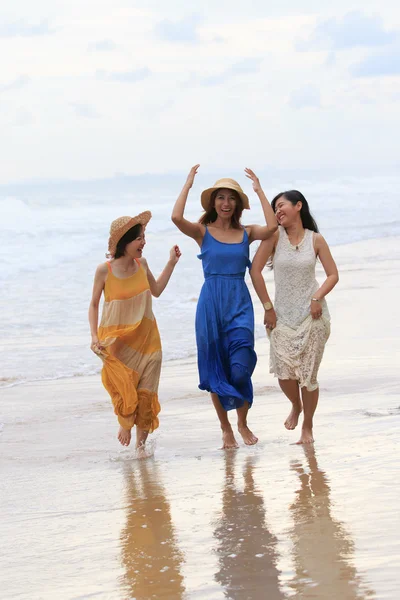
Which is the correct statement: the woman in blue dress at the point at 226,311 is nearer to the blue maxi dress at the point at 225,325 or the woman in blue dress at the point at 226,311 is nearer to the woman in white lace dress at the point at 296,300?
the blue maxi dress at the point at 225,325

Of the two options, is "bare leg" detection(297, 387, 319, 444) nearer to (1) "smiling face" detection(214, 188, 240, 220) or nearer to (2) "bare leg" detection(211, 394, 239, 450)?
(2) "bare leg" detection(211, 394, 239, 450)

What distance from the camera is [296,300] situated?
6.26 meters

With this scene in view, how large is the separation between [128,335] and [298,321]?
3.53 ft

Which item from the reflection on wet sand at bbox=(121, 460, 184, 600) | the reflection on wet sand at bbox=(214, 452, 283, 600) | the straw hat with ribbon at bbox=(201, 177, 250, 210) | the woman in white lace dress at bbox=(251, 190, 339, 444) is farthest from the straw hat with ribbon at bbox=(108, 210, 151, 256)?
the reflection on wet sand at bbox=(214, 452, 283, 600)

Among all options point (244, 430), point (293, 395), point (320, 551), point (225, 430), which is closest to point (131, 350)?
point (225, 430)

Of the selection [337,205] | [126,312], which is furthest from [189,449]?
[337,205]

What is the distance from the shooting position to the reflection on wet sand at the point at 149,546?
356cm

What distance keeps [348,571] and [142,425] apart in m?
2.92

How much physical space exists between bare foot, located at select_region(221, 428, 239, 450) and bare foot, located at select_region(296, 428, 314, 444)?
0.40 m

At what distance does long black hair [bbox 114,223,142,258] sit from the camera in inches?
247

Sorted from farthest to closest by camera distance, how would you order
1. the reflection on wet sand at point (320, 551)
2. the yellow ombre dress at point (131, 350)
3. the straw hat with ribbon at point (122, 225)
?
1. the yellow ombre dress at point (131, 350)
2. the straw hat with ribbon at point (122, 225)
3. the reflection on wet sand at point (320, 551)

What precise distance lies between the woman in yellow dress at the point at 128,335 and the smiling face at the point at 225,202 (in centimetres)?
38

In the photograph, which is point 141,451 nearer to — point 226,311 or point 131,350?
point 131,350

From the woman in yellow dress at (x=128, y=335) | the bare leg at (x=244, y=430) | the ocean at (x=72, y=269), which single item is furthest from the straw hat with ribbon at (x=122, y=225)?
the ocean at (x=72, y=269)
